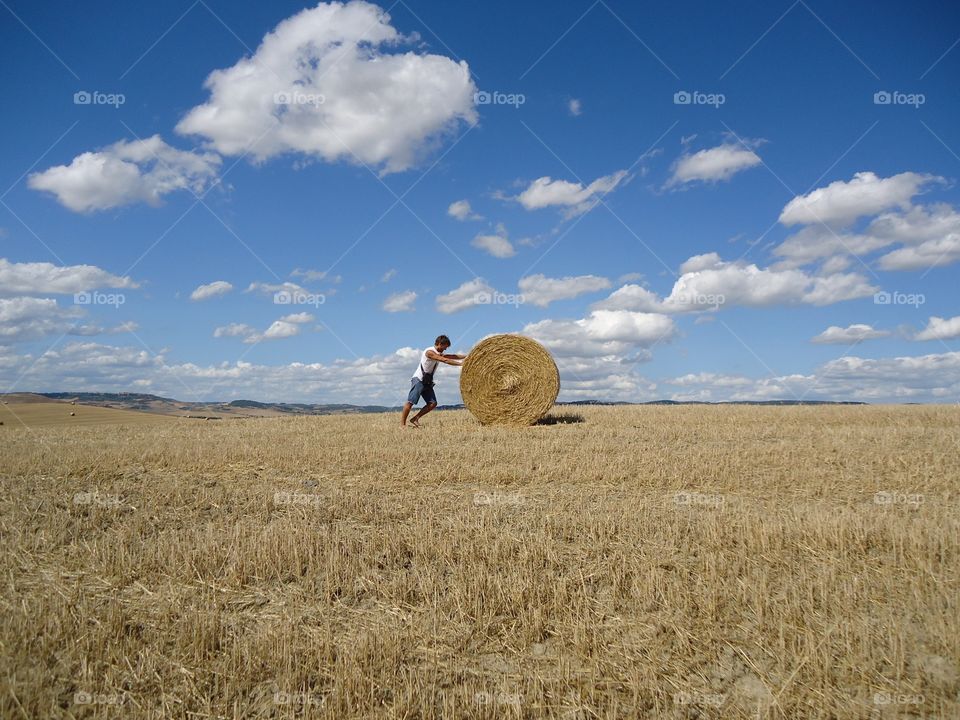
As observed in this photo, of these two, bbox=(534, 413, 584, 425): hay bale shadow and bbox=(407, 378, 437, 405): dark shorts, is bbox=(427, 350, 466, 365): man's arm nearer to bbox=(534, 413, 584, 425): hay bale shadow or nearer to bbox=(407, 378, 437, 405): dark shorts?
bbox=(407, 378, 437, 405): dark shorts

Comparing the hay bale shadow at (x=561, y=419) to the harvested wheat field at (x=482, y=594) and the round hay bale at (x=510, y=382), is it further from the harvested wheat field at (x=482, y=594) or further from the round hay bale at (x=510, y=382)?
the harvested wheat field at (x=482, y=594)

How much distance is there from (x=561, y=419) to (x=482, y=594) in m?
13.4

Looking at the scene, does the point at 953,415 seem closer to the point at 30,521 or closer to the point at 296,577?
the point at 296,577

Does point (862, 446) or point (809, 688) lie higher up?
point (862, 446)

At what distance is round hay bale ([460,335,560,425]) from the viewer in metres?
16.0

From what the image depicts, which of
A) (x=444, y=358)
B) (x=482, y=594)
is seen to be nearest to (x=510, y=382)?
(x=444, y=358)

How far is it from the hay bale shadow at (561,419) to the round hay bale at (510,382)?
2.49ft

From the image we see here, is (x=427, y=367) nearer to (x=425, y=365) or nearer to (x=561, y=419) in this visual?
(x=425, y=365)

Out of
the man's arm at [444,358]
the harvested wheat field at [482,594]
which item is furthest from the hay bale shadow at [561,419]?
the harvested wheat field at [482,594]

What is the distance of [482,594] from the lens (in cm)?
461

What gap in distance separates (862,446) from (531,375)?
7.29 meters

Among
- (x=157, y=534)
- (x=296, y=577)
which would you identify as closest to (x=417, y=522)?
(x=296, y=577)

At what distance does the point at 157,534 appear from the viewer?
6297 mm

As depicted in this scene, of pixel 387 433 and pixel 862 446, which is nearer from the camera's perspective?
pixel 862 446
